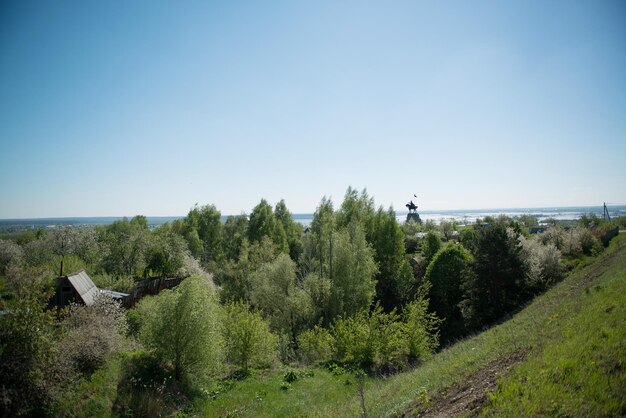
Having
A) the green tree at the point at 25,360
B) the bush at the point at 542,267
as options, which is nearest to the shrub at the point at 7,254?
the green tree at the point at 25,360

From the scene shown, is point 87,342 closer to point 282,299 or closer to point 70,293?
point 70,293

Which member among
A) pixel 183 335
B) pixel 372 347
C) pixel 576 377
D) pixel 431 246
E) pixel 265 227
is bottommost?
pixel 372 347

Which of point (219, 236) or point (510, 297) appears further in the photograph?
point (219, 236)

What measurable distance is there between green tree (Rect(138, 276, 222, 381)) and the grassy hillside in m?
1.57

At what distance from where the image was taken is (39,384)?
13.0m

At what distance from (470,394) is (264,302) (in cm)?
2296

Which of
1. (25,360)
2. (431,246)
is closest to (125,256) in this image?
(25,360)

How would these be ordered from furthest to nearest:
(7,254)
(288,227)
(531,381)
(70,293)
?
(288,227) < (7,254) < (70,293) < (531,381)

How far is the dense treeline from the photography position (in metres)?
14.5

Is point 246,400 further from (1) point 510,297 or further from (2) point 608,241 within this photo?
(2) point 608,241

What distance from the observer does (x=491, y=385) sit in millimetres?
9117

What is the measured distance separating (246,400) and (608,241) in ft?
159

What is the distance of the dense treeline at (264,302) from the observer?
47.5 feet

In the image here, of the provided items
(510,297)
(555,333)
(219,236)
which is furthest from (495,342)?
(219,236)
